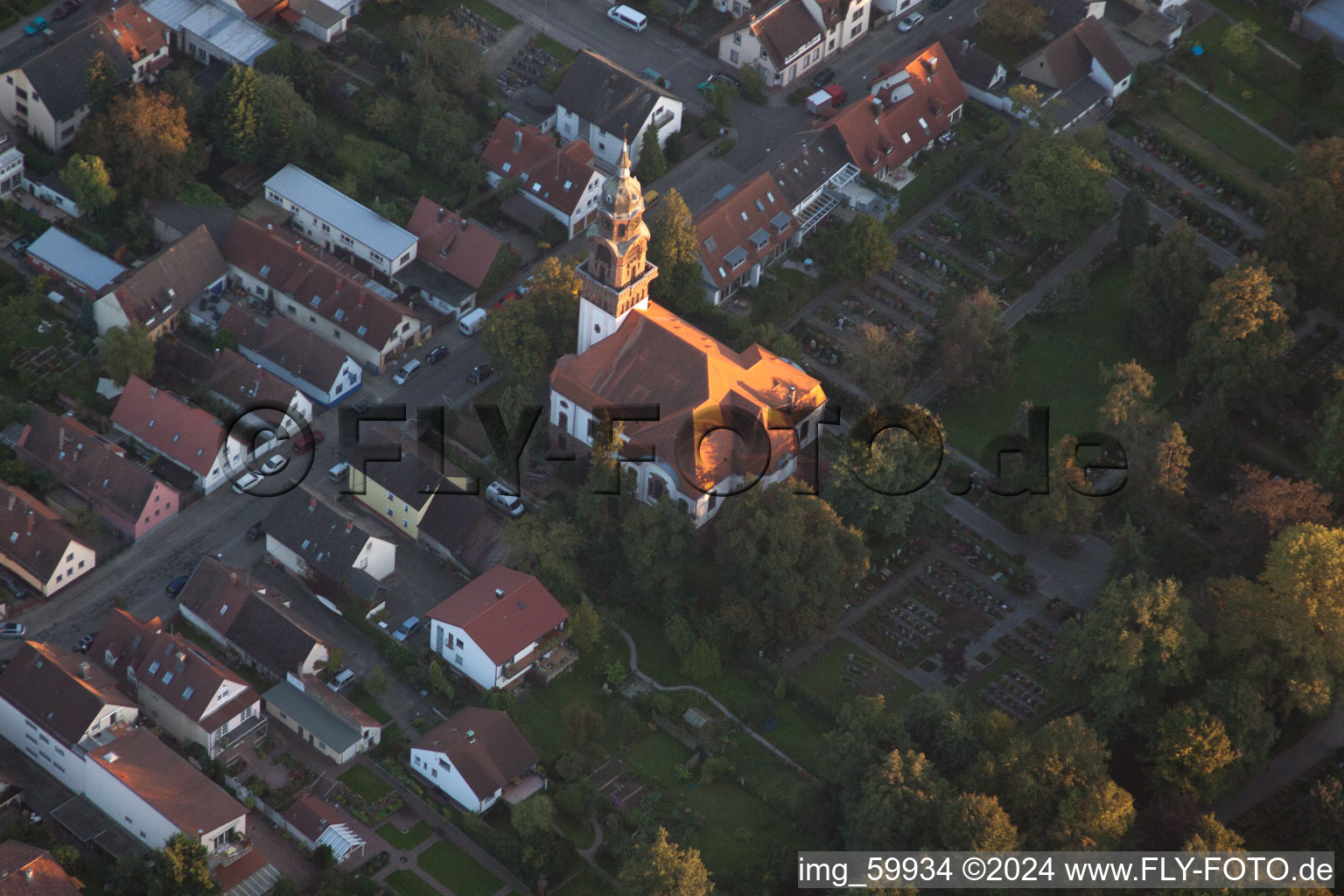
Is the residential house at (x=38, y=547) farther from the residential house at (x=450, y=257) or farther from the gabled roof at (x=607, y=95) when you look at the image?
the gabled roof at (x=607, y=95)

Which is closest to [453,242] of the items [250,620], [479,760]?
[250,620]

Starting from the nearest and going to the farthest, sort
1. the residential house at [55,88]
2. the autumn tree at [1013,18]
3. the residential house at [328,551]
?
the residential house at [328,551], the residential house at [55,88], the autumn tree at [1013,18]

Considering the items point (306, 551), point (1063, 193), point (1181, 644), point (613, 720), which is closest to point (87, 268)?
point (306, 551)

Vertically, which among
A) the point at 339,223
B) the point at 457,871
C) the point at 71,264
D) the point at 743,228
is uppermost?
the point at 71,264

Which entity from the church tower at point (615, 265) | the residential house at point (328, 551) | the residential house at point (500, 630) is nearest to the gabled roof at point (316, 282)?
the church tower at point (615, 265)

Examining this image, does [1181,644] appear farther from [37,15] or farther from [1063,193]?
[37,15]

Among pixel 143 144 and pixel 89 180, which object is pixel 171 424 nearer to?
pixel 89 180
